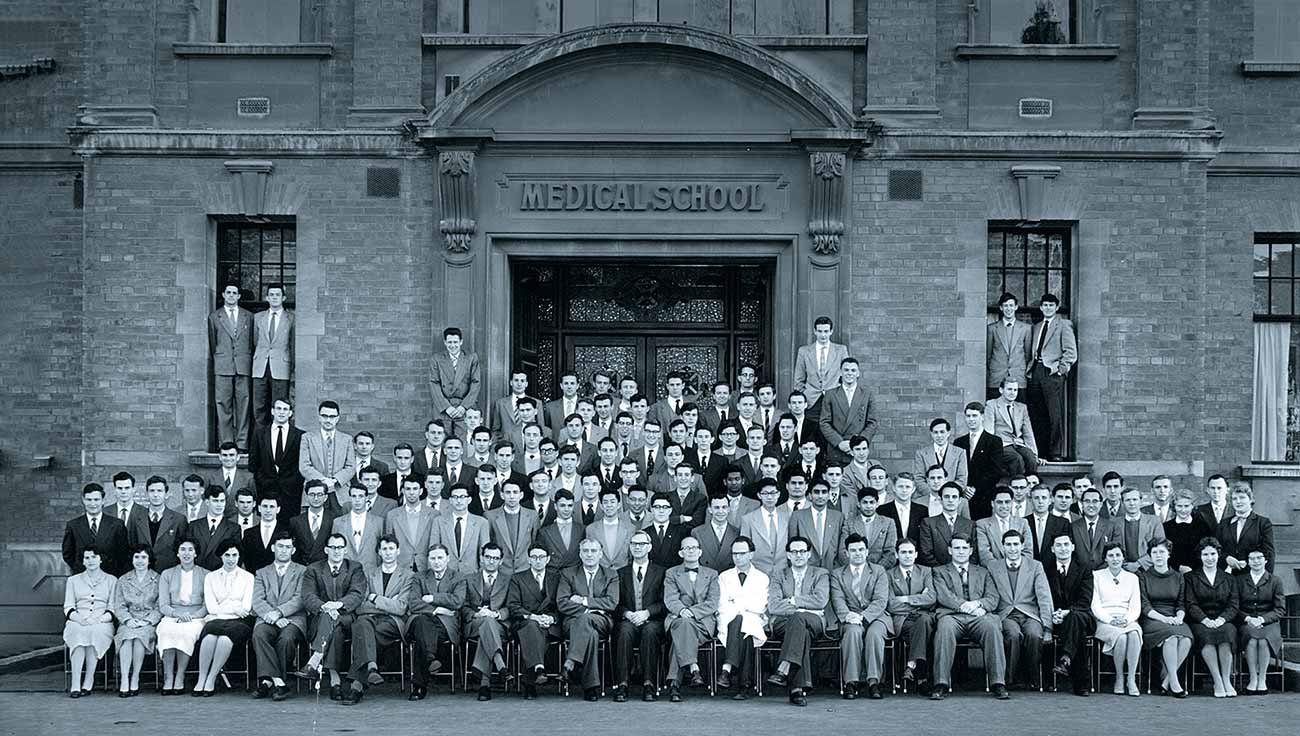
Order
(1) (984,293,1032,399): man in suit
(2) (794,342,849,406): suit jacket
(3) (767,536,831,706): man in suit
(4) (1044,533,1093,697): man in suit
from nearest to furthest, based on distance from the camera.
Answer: (3) (767,536,831,706): man in suit
(4) (1044,533,1093,697): man in suit
(2) (794,342,849,406): suit jacket
(1) (984,293,1032,399): man in suit

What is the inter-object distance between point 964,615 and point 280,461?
6.68 meters

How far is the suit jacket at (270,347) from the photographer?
53.8ft

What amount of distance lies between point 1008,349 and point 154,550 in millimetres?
8950

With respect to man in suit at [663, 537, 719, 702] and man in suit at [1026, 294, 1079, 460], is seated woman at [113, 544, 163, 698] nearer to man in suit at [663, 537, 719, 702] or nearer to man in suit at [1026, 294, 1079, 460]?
man in suit at [663, 537, 719, 702]

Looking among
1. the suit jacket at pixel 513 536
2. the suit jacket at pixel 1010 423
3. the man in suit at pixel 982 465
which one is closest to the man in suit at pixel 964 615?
the man in suit at pixel 982 465

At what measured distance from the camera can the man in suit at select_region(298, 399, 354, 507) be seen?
48.0 feet

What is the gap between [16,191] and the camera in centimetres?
1770

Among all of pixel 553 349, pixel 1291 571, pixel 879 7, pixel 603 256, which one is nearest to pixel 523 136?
pixel 603 256

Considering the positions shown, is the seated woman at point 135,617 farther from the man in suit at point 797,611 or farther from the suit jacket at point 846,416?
the suit jacket at point 846,416

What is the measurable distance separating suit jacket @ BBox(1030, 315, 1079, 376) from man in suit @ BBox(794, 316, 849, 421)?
222 cm

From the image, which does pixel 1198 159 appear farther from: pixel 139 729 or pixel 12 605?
pixel 12 605

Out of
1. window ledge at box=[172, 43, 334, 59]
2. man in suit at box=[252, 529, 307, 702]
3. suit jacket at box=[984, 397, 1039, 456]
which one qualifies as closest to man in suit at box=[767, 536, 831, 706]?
suit jacket at box=[984, 397, 1039, 456]

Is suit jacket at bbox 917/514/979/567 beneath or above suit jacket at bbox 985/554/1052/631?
above

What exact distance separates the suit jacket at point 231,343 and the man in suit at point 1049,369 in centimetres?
853
